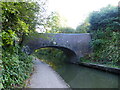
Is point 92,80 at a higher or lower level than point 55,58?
higher

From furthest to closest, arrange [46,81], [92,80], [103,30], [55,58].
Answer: [55,58]
[103,30]
[92,80]
[46,81]

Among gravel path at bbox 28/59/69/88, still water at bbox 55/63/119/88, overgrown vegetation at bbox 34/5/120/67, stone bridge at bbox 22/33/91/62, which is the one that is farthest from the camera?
stone bridge at bbox 22/33/91/62

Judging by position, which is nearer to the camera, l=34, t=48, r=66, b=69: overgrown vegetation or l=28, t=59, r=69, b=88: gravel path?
l=28, t=59, r=69, b=88: gravel path

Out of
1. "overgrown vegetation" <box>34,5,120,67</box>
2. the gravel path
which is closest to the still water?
the gravel path

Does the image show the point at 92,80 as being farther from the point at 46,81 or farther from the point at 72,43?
the point at 72,43

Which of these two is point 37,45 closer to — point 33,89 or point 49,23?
point 49,23

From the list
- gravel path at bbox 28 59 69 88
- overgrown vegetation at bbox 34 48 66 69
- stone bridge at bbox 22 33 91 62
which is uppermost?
stone bridge at bbox 22 33 91 62

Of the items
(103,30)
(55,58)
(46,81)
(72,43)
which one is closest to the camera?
(46,81)

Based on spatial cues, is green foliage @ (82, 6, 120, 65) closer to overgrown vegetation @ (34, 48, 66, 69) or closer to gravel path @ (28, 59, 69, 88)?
overgrown vegetation @ (34, 48, 66, 69)

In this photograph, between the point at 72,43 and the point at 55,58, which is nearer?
the point at 72,43

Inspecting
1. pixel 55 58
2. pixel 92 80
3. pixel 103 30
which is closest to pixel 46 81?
pixel 92 80

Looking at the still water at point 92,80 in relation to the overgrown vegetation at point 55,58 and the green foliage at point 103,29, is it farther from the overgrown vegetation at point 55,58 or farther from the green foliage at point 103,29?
the overgrown vegetation at point 55,58

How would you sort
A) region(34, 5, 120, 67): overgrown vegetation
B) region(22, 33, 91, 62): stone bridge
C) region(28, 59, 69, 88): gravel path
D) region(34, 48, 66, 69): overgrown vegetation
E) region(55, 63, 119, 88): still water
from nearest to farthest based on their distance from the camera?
region(28, 59, 69, 88): gravel path, region(55, 63, 119, 88): still water, region(34, 5, 120, 67): overgrown vegetation, region(22, 33, 91, 62): stone bridge, region(34, 48, 66, 69): overgrown vegetation

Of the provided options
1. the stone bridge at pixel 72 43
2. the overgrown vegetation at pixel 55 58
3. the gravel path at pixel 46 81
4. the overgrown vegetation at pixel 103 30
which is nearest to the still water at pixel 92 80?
the gravel path at pixel 46 81
